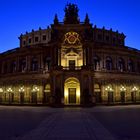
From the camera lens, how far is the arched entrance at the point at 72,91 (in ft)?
146

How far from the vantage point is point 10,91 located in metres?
52.3

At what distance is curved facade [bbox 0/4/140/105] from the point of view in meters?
42.8

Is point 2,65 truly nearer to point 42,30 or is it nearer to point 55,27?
point 42,30

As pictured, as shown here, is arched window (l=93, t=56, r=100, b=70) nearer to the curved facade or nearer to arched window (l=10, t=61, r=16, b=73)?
the curved facade

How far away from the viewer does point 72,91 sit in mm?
44906

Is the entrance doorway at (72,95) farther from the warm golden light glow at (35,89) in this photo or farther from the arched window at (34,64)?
the arched window at (34,64)

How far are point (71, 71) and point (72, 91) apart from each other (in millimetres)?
4786

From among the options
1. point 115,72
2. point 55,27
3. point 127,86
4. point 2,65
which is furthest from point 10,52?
point 127,86

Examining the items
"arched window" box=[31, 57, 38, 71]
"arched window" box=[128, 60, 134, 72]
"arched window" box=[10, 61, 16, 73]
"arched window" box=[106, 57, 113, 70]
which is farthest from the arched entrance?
"arched window" box=[10, 61, 16, 73]

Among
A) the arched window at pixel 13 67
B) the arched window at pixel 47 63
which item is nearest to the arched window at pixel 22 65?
the arched window at pixel 13 67

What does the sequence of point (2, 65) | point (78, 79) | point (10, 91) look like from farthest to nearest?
point (2, 65) < point (10, 91) < point (78, 79)

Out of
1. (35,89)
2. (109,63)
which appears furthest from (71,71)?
(109,63)

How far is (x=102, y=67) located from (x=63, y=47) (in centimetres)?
1014

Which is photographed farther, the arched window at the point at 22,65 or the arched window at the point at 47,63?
the arched window at the point at 22,65
